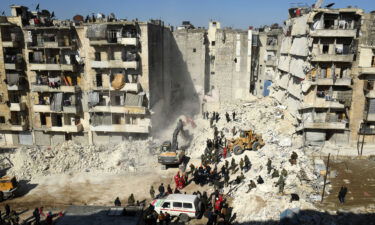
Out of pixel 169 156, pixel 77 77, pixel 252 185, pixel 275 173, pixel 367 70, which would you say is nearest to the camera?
pixel 252 185

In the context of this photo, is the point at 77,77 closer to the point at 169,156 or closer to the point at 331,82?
the point at 169,156

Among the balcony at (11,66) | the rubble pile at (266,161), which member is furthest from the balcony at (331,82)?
the balcony at (11,66)

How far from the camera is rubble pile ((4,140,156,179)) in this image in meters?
38.6

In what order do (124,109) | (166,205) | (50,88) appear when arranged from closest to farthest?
(166,205) < (124,109) < (50,88)

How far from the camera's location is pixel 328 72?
34.3m

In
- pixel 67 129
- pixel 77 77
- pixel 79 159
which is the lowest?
pixel 79 159

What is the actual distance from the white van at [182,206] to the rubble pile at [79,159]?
545 inches

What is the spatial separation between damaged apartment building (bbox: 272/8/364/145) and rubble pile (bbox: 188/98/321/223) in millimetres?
3155

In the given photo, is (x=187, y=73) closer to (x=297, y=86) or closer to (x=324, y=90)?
(x=297, y=86)

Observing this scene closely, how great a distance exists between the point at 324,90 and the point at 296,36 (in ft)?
30.4

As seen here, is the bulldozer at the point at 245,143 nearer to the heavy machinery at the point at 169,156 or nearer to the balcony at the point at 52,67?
the heavy machinery at the point at 169,156

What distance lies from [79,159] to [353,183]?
3102cm

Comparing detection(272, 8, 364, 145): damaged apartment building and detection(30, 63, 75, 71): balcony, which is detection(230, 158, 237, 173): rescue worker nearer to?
detection(272, 8, 364, 145): damaged apartment building

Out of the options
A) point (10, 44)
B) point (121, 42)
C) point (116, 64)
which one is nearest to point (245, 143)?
point (116, 64)
